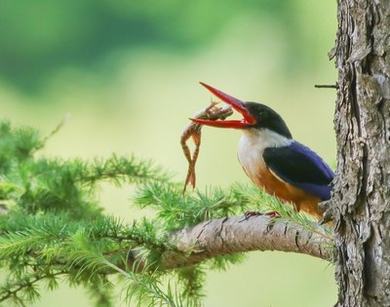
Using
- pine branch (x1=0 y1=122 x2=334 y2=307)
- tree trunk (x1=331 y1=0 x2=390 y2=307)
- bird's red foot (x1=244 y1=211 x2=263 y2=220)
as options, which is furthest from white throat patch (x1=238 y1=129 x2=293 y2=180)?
tree trunk (x1=331 y1=0 x2=390 y2=307)

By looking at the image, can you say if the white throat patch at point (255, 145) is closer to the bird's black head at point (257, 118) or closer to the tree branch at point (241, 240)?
the bird's black head at point (257, 118)

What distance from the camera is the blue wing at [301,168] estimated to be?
925mm

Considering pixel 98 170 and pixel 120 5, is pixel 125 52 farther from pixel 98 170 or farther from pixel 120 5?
pixel 98 170

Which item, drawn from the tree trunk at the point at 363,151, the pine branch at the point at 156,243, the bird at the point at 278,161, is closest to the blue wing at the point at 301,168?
the bird at the point at 278,161

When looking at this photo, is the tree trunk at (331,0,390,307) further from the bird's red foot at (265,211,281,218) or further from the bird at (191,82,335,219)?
the bird at (191,82,335,219)

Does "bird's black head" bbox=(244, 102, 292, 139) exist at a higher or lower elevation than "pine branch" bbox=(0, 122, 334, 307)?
higher

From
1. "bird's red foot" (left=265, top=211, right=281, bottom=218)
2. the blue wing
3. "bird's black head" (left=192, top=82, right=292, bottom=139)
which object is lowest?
"bird's red foot" (left=265, top=211, right=281, bottom=218)

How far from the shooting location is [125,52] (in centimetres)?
276

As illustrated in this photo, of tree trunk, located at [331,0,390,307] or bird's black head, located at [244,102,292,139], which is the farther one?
bird's black head, located at [244,102,292,139]

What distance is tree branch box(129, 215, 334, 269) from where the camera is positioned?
0.66 m

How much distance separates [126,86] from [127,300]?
83.5 inches

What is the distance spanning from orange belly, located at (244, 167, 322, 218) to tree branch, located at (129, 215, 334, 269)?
181 millimetres

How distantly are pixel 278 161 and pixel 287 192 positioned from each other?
0.11 feet

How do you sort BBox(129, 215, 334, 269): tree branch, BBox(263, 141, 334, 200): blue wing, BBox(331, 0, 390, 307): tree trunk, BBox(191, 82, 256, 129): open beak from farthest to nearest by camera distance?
BBox(263, 141, 334, 200): blue wing → BBox(191, 82, 256, 129): open beak → BBox(129, 215, 334, 269): tree branch → BBox(331, 0, 390, 307): tree trunk
